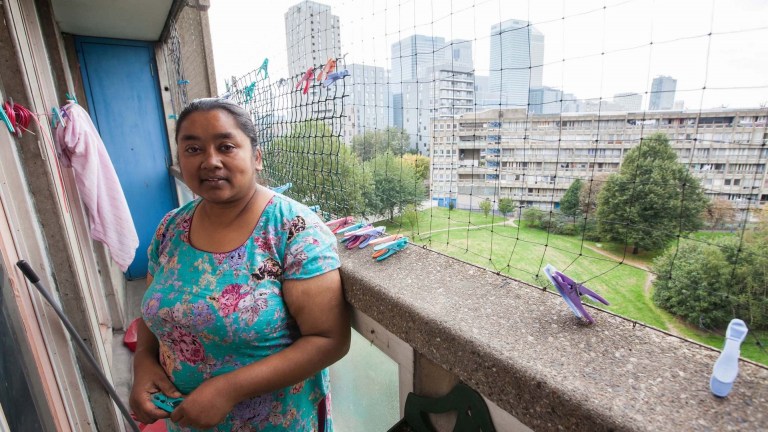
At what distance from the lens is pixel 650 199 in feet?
A: 2.82

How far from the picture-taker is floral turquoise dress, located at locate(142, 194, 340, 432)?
90 centimetres

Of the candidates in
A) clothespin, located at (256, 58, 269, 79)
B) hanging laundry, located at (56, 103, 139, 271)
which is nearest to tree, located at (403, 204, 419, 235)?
clothespin, located at (256, 58, 269, 79)

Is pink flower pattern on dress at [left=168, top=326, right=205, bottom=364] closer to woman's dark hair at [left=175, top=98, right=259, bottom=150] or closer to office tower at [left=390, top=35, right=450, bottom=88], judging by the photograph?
woman's dark hair at [left=175, top=98, right=259, bottom=150]

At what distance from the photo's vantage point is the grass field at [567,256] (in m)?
0.75

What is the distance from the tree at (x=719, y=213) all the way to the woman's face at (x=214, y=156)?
1.08 metres

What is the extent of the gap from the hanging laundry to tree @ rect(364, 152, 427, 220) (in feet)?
5.68

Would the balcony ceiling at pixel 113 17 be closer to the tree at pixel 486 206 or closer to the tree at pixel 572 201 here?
the tree at pixel 486 206

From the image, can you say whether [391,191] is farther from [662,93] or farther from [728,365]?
[728,365]

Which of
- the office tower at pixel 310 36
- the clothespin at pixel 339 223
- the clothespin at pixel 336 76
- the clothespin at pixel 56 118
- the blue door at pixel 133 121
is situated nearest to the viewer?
the clothespin at pixel 336 76

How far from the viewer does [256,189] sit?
1.06 meters

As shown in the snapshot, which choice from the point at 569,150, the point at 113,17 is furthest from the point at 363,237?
the point at 113,17

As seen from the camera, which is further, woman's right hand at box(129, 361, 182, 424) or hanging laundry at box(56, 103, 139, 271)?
hanging laundry at box(56, 103, 139, 271)

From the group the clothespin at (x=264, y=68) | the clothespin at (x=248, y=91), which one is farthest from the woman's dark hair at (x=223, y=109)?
the clothespin at (x=248, y=91)

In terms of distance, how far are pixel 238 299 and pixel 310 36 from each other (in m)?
1.34
